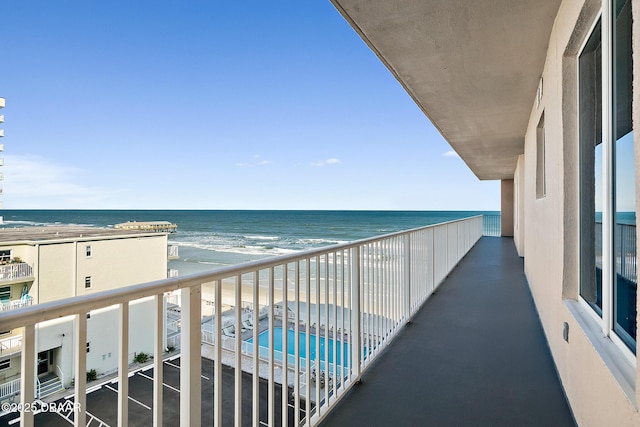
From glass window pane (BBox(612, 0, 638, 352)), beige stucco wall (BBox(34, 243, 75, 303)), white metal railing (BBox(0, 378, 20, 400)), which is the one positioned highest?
glass window pane (BBox(612, 0, 638, 352))

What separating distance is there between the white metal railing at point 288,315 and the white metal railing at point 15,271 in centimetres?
850

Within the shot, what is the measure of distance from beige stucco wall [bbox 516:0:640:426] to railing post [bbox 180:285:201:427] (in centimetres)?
123

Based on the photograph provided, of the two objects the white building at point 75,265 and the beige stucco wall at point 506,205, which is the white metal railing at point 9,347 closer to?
the white building at point 75,265

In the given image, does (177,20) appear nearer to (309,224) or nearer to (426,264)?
(426,264)

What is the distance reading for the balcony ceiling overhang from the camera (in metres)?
2.25

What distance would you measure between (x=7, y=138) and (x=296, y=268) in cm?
3773

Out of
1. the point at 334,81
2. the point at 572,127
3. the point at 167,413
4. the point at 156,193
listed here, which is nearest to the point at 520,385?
the point at 572,127

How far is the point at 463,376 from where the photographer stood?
2275 mm

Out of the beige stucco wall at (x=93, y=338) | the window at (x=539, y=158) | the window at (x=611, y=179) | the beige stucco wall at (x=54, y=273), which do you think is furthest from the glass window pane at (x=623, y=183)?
the beige stucco wall at (x=54, y=273)

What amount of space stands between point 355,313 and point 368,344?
38 centimetres

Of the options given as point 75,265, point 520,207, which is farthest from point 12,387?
point 520,207

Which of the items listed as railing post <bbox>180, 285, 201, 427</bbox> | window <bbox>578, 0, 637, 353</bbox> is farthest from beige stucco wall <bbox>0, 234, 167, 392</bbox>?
window <bbox>578, 0, 637, 353</bbox>

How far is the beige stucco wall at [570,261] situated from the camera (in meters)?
1.17

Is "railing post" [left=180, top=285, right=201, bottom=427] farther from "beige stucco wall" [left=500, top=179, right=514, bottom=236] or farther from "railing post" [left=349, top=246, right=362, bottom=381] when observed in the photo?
"beige stucco wall" [left=500, top=179, right=514, bottom=236]
